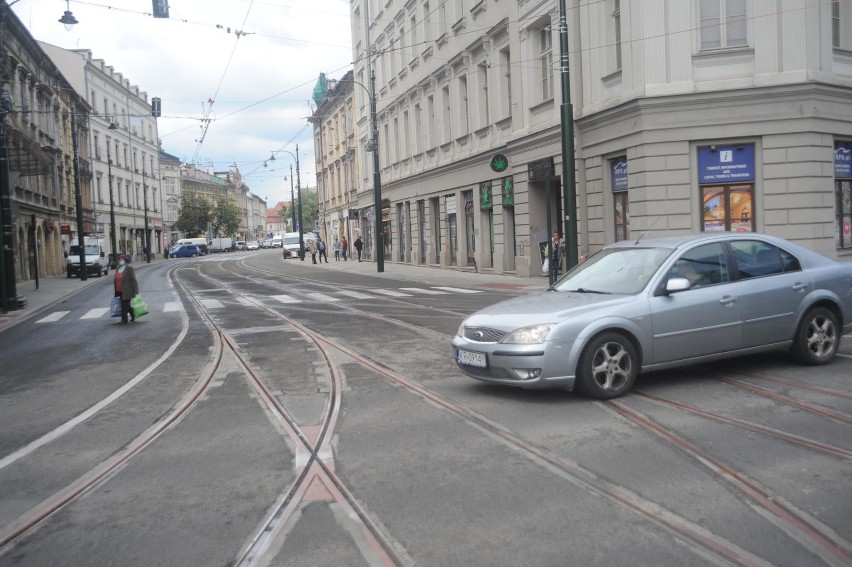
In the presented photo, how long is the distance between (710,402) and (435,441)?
2.63 metres

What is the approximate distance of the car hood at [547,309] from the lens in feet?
23.2

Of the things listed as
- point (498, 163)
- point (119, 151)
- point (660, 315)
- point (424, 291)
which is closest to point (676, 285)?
point (660, 315)

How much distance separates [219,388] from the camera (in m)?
8.80

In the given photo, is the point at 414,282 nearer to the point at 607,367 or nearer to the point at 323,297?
the point at 323,297

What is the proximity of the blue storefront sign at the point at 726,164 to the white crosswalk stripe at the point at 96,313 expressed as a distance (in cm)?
1537

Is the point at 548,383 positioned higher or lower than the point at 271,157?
lower

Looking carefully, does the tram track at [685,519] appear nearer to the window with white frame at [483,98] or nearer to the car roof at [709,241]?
the car roof at [709,241]

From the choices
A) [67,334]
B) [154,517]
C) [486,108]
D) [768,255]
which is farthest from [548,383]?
[486,108]

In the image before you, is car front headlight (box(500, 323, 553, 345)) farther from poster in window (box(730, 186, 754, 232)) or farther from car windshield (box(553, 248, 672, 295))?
poster in window (box(730, 186, 754, 232))

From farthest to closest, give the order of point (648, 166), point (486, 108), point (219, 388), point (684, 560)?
point (486, 108), point (648, 166), point (219, 388), point (684, 560)

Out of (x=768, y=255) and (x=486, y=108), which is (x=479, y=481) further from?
(x=486, y=108)

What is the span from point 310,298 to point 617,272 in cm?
1430

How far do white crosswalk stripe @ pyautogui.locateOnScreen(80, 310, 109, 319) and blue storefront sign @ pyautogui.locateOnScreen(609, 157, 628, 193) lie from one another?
13.8m

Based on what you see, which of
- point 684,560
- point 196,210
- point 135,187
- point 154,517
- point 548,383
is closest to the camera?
point 684,560
